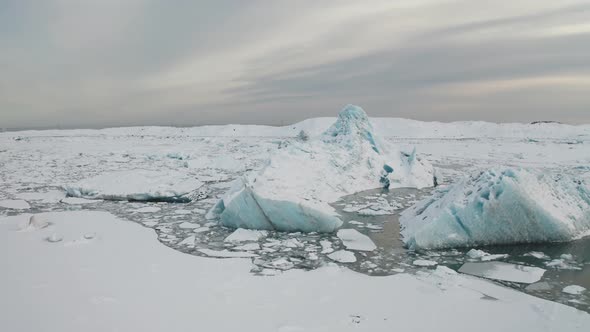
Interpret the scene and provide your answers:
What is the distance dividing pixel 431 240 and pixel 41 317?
4.01m

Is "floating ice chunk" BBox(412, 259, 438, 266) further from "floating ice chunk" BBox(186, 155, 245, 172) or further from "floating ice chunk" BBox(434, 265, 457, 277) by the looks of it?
"floating ice chunk" BBox(186, 155, 245, 172)

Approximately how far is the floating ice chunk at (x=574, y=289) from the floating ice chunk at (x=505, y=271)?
260 millimetres

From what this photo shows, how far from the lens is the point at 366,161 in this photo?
8883mm

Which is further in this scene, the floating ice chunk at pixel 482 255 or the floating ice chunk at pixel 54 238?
the floating ice chunk at pixel 54 238

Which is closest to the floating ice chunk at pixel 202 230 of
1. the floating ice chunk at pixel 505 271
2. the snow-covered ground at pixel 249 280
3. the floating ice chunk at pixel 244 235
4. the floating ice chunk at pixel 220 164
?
the snow-covered ground at pixel 249 280

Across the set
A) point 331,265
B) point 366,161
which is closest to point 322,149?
point 366,161

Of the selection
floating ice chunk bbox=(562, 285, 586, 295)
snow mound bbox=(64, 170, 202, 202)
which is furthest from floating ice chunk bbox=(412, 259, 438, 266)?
snow mound bbox=(64, 170, 202, 202)

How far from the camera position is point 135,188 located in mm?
7484

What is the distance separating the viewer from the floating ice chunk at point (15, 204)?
21.1 feet

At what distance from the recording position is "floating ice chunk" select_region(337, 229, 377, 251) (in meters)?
4.54

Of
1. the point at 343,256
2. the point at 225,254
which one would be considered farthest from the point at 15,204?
the point at 343,256

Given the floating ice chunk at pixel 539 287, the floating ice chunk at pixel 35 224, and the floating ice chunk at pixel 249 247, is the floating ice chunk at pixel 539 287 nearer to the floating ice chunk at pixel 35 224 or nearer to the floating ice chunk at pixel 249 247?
the floating ice chunk at pixel 249 247

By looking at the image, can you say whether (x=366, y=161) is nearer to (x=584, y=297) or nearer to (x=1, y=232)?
(x=584, y=297)

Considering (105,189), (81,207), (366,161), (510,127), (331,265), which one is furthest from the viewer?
(510,127)
